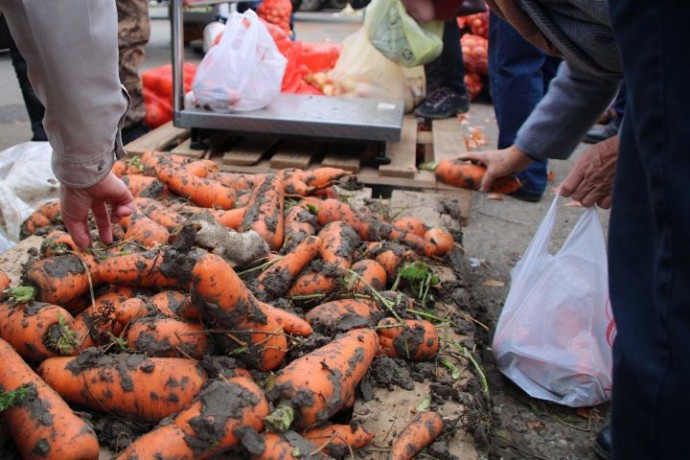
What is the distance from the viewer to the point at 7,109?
Answer: 5.61m

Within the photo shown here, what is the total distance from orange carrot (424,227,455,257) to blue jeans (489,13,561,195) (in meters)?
1.62

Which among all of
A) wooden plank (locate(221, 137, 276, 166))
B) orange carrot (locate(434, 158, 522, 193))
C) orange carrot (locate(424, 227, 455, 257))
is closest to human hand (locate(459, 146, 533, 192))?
orange carrot (locate(434, 158, 522, 193))

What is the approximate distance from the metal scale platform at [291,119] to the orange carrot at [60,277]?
169cm

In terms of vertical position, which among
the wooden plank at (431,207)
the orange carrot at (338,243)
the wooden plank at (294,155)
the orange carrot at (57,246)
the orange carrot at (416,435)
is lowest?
the wooden plank at (294,155)

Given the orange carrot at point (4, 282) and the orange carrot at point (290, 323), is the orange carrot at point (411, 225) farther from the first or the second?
the orange carrot at point (4, 282)

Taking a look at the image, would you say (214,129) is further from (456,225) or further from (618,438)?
(618,438)

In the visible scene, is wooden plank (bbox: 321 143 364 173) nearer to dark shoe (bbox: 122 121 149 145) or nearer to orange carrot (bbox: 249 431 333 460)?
dark shoe (bbox: 122 121 149 145)

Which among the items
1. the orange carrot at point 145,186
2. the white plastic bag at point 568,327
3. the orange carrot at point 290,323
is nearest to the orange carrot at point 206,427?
the orange carrot at point 290,323

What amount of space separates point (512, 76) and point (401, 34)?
782 millimetres

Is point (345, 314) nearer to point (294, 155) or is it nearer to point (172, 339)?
point (172, 339)

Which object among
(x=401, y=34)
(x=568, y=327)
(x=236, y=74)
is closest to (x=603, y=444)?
(x=568, y=327)

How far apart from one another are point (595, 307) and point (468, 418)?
0.84 metres

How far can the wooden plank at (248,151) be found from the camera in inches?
139

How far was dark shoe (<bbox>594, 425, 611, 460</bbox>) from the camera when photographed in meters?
2.08
